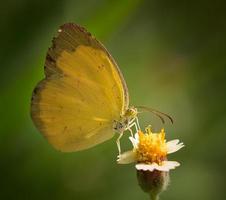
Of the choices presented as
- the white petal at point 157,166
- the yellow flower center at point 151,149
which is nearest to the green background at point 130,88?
the yellow flower center at point 151,149

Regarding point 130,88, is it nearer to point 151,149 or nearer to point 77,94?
point 77,94

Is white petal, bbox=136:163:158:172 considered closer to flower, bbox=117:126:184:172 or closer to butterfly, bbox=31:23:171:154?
flower, bbox=117:126:184:172

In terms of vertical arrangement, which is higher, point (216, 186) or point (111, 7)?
point (111, 7)

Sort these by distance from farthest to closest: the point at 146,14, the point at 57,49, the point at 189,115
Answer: the point at 146,14, the point at 189,115, the point at 57,49

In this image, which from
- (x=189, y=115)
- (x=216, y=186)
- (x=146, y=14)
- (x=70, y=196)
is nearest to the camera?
(x=70, y=196)

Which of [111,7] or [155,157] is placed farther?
[111,7]

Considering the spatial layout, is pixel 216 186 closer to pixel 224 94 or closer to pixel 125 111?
pixel 224 94

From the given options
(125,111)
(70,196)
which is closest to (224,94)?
(70,196)

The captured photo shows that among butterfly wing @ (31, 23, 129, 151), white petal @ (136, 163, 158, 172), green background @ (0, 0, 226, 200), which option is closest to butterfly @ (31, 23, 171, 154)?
butterfly wing @ (31, 23, 129, 151)
